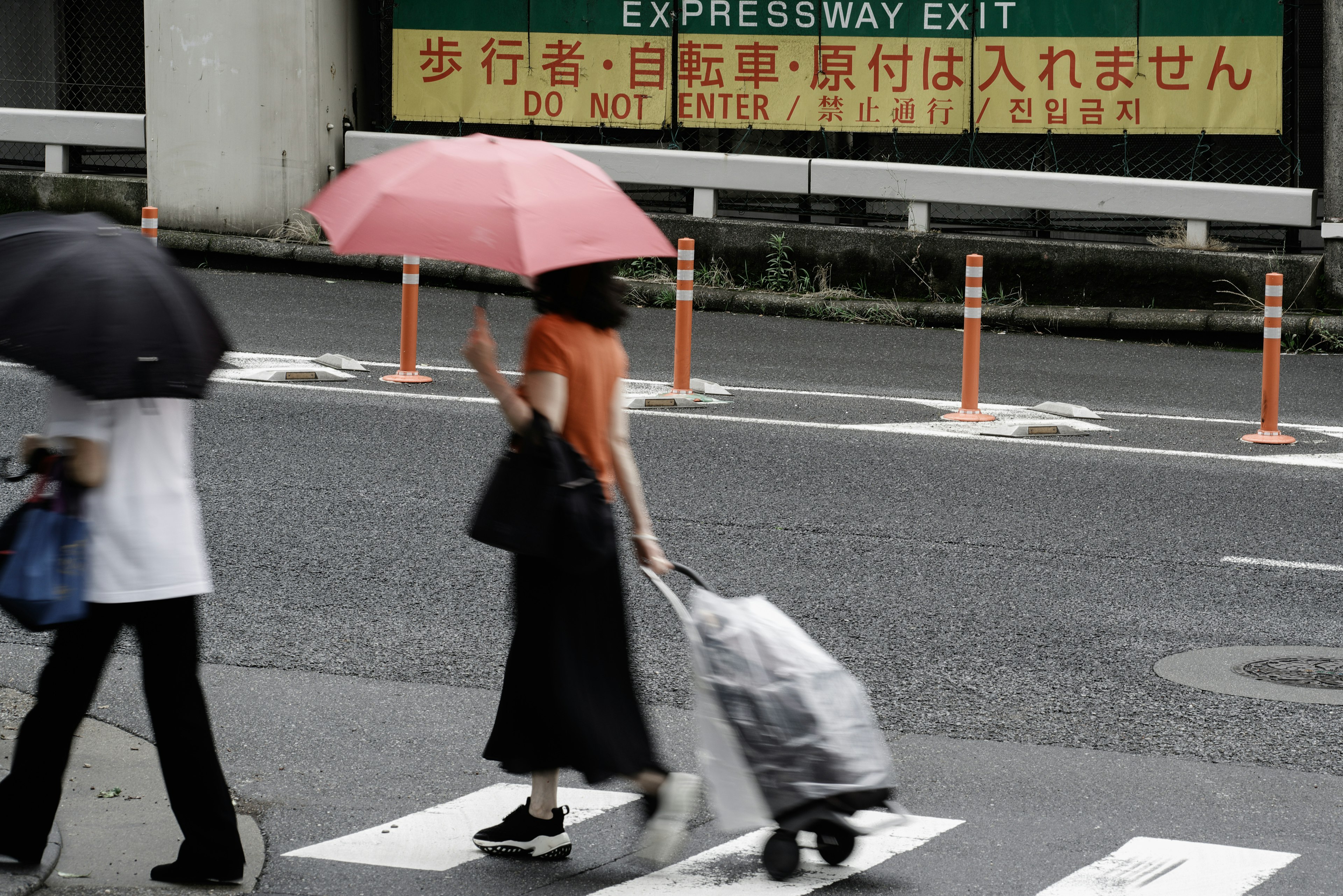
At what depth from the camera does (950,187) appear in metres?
17.2

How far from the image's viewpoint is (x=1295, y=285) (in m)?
16.1

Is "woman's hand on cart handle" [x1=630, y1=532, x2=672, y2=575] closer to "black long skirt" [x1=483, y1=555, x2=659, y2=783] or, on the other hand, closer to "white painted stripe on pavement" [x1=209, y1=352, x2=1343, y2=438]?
"black long skirt" [x1=483, y1=555, x2=659, y2=783]

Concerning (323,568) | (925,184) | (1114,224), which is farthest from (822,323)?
(323,568)

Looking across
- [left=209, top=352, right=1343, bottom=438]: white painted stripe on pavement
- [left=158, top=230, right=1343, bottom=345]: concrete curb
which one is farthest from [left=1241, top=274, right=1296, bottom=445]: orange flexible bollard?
[left=158, top=230, right=1343, bottom=345]: concrete curb

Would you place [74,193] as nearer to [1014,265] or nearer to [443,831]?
[1014,265]

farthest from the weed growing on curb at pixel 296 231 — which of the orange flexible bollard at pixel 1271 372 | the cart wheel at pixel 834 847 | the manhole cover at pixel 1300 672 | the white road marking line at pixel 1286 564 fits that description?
the cart wheel at pixel 834 847

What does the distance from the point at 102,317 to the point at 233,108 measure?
14.9 m

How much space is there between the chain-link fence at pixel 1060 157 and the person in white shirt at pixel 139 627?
46.0 ft

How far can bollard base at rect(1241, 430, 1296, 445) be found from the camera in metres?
11.1

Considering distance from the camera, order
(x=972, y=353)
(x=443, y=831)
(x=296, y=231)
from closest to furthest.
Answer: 1. (x=443, y=831)
2. (x=972, y=353)
3. (x=296, y=231)

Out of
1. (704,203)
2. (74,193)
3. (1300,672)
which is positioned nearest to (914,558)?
(1300,672)

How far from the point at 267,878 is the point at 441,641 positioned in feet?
7.23

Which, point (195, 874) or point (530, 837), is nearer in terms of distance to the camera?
point (195, 874)

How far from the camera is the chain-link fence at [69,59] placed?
823 inches
